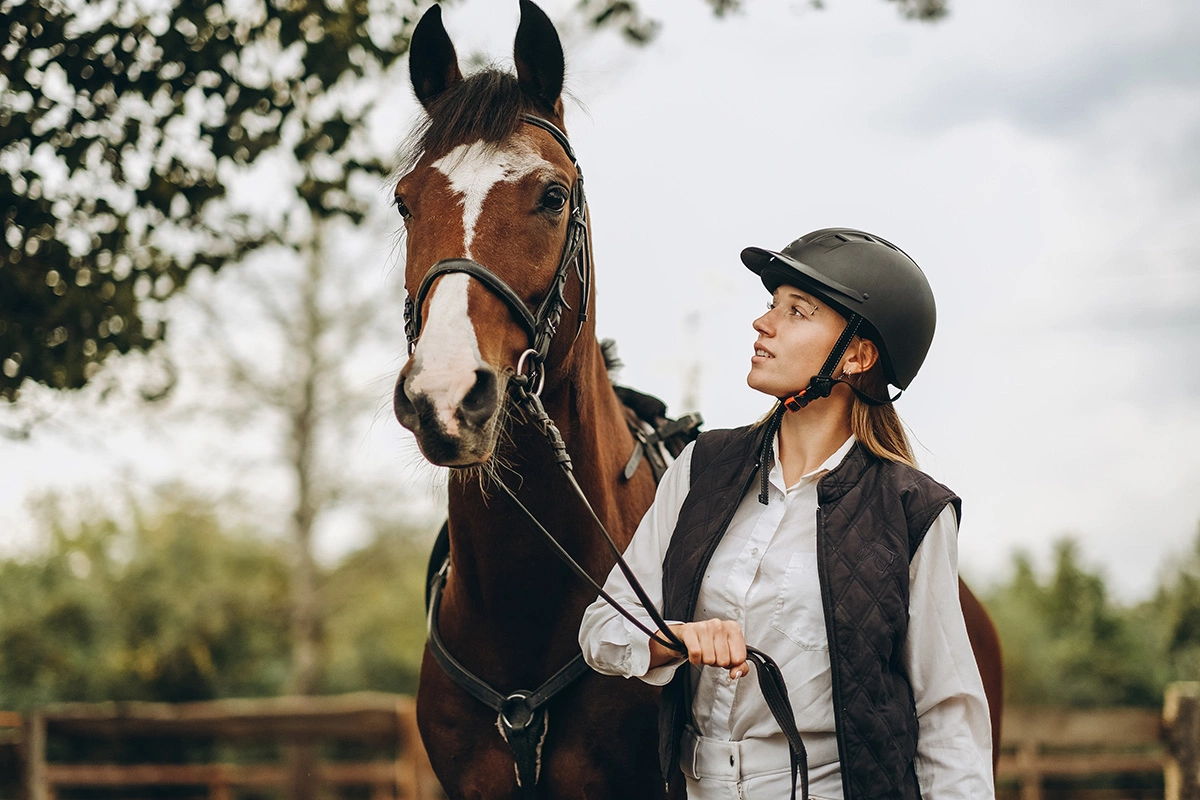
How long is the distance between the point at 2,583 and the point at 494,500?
9136 mm

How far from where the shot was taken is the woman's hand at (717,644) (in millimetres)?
1749

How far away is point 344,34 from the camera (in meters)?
3.56

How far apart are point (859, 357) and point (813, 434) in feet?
0.64

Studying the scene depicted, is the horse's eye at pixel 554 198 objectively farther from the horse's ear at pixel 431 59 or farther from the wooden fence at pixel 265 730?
the wooden fence at pixel 265 730

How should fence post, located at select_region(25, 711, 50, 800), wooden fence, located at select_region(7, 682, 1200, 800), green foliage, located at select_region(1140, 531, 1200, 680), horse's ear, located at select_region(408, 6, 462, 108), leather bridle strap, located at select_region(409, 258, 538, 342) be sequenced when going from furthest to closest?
green foliage, located at select_region(1140, 531, 1200, 680) → fence post, located at select_region(25, 711, 50, 800) → wooden fence, located at select_region(7, 682, 1200, 800) → horse's ear, located at select_region(408, 6, 462, 108) → leather bridle strap, located at select_region(409, 258, 538, 342)

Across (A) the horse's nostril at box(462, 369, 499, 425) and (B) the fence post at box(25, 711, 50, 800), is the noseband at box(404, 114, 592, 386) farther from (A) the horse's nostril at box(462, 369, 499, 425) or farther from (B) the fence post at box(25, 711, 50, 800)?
(B) the fence post at box(25, 711, 50, 800)

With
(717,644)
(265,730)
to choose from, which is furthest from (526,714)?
(265,730)

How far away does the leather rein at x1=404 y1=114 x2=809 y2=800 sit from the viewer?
1.84 metres

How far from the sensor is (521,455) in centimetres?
234

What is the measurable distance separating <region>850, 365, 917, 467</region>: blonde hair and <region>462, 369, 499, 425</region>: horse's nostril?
30.3 inches

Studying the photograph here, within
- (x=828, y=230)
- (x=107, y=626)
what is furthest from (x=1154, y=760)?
(x=107, y=626)

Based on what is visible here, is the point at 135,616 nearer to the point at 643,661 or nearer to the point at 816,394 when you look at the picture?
the point at 643,661

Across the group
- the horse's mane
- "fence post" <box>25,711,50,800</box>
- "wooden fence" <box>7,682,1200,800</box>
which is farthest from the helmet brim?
"fence post" <box>25,711,50,800</box>

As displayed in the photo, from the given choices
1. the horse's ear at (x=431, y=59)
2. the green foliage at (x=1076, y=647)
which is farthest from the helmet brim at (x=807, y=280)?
the green foliage at (x=1076, y=647)
